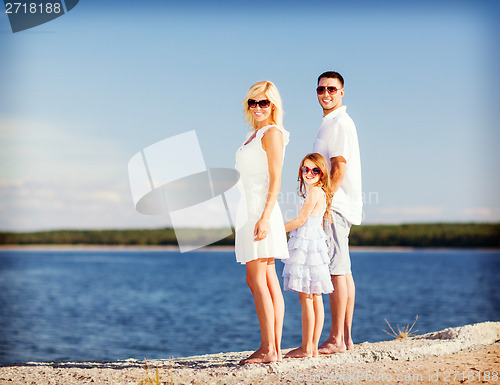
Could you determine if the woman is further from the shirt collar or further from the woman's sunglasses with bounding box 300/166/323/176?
the shirt collar

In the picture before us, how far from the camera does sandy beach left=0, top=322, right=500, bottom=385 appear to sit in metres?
4.76

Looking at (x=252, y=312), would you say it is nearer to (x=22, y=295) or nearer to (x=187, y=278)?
(x=22, y=295)

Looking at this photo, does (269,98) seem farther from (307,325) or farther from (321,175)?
(307,325)

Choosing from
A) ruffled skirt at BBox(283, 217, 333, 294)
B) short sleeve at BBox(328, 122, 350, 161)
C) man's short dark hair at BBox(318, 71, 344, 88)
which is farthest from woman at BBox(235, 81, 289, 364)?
man's short dark hair at BBox(318, 71, 344, 88)

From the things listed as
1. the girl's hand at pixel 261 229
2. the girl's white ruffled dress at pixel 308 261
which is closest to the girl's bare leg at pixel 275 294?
the girl's white ruffled dress at pixel 308 261

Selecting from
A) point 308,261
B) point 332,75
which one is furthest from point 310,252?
point 332,75

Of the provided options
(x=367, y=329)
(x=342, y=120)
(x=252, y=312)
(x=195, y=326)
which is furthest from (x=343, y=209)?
(x=252, y=312)

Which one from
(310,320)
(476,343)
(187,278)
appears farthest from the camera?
(187,278)

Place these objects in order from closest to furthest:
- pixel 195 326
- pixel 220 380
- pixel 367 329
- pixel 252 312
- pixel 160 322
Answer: pixel 220 380 < pixel 367 329 < pixel 195 326 < pixel 160 322 < pixel 252 312

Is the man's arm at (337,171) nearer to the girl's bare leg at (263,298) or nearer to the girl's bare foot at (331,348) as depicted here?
the girl's bare leg at (263,298)

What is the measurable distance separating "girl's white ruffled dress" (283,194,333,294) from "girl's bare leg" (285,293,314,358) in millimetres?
87

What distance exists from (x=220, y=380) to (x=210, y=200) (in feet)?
9.33

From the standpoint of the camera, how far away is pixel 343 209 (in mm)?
5461

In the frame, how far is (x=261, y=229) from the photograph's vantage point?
15.5 feet
